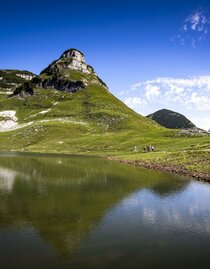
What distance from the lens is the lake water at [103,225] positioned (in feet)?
97.5

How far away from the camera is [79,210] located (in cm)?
4803

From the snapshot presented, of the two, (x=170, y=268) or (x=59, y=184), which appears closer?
(x=170, y=268)

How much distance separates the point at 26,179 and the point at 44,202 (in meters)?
27.1

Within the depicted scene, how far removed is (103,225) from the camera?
40438mm

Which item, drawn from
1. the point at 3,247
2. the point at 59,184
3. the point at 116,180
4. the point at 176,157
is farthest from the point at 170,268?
the point at 176,157

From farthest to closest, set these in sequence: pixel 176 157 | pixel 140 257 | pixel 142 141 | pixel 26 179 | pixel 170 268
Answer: pixel 142 141 < pixel 176 157 < pixel 26 179 < pixel 140 257 < pixel 170 268

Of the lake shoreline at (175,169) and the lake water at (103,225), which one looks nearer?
the lake water at (103,225)

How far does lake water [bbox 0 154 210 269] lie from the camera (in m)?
29.7

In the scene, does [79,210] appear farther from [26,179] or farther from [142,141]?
[142,141]

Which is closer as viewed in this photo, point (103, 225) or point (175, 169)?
point (103, 225)

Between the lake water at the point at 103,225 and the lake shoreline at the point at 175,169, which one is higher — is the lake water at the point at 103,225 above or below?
below

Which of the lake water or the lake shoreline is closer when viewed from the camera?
the lake water

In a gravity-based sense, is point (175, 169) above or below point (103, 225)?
above

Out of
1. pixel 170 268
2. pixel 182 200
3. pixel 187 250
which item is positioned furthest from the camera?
pixel 182 200
